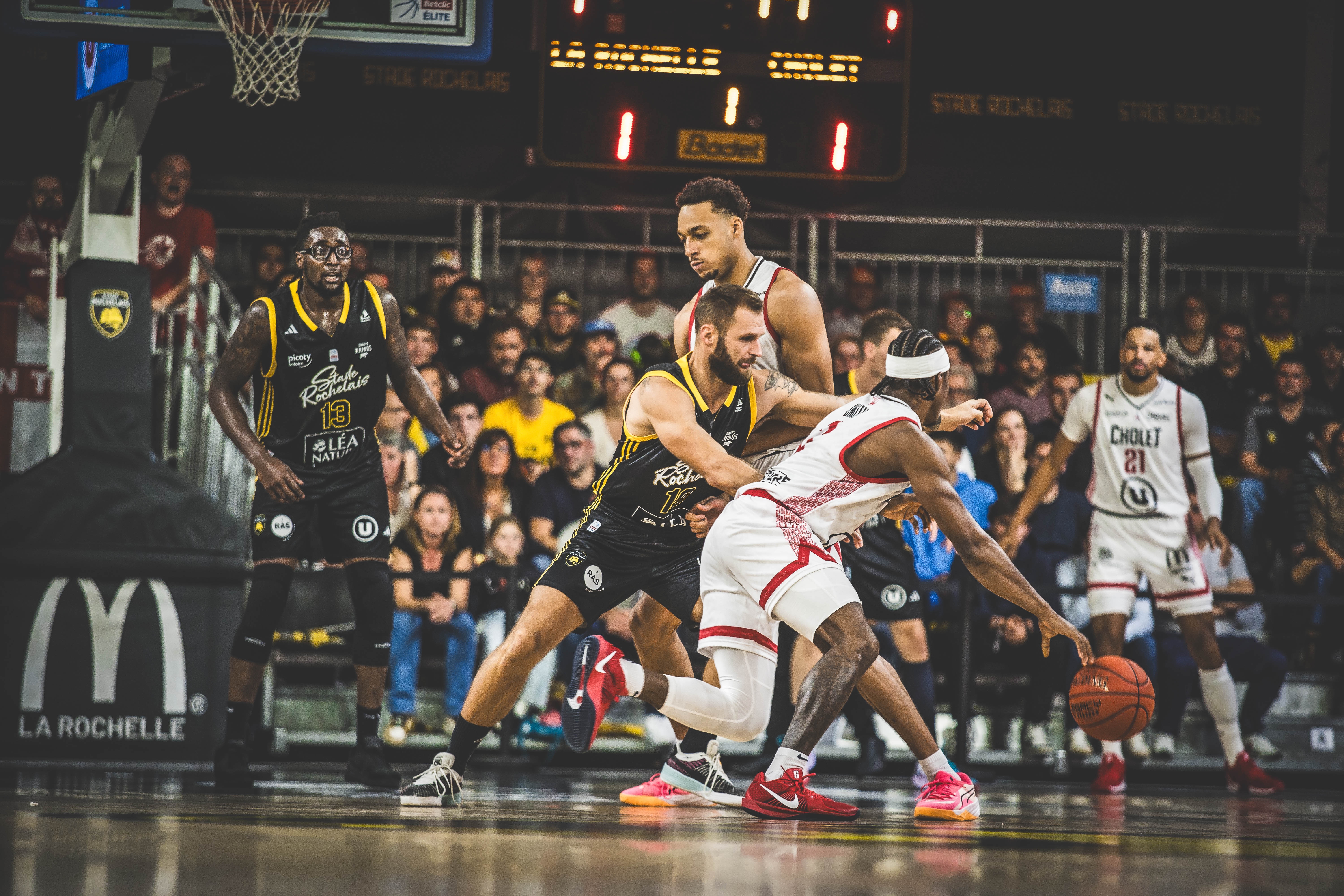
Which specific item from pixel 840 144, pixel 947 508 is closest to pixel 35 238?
pixel 840 144

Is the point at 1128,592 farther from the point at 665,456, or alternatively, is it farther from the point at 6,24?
the point at 6,24

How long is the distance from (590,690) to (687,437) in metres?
0.96

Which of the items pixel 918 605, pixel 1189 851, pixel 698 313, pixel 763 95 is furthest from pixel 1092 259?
pixel 1189 851

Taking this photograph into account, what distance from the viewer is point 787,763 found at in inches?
203

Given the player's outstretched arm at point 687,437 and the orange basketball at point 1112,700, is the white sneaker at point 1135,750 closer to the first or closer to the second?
the orange basketball at point 1112,700

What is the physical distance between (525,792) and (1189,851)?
291cm

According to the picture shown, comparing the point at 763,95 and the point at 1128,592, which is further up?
the point at 763,95

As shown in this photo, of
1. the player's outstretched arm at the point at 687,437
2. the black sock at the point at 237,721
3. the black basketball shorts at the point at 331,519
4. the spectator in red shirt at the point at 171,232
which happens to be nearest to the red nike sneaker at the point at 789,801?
the player's outstretched arm at the point at 687,437

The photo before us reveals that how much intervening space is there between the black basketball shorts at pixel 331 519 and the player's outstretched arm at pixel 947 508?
227 cm

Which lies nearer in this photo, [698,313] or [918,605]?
[698,313]

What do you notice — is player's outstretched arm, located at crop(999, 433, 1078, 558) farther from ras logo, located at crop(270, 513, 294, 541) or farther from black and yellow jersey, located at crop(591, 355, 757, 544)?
ras logo, located at crop(270, 513, 294, 541)

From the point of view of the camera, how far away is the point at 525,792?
6359mm

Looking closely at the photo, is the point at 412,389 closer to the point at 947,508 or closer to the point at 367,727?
the point at 367,727

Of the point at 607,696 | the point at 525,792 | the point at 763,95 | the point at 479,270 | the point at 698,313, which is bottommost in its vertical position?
the point at 525,792
